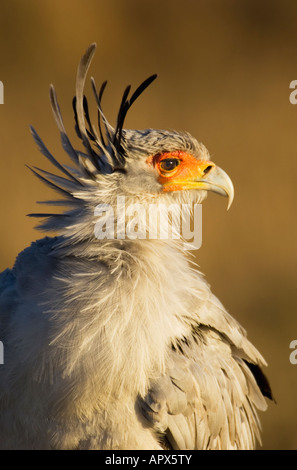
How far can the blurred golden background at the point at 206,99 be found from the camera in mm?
6406

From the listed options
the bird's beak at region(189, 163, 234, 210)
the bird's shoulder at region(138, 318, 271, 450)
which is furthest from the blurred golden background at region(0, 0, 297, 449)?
the bird's beak at region(189, 163, 234, 210)

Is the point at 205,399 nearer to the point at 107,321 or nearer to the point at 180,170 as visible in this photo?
the point at 107,321

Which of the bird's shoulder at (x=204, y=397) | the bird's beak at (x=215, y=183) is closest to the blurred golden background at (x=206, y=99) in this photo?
the bird's shoulder at (x=204, y=397)

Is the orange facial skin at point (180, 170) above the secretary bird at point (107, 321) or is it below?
above

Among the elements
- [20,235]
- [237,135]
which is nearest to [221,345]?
[20,235]

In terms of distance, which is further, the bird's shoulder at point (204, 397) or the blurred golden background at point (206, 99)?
the blurred golden background at point (206, 99)

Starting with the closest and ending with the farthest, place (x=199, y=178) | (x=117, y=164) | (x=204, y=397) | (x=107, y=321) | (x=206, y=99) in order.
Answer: (x=107, y=321), (x=117, y=164), (x=204, y=397), (x=199, y=178), (x=206, y=99)

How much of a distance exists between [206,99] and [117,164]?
4.47 m

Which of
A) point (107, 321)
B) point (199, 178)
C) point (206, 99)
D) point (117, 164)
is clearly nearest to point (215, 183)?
point (199, 178)

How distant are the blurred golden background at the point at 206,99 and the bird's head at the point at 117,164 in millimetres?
3717

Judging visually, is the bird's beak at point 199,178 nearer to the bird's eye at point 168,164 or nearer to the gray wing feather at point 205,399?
the bird's eye at point 168,164

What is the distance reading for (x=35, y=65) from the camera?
672cm

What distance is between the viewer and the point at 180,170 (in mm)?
2574
